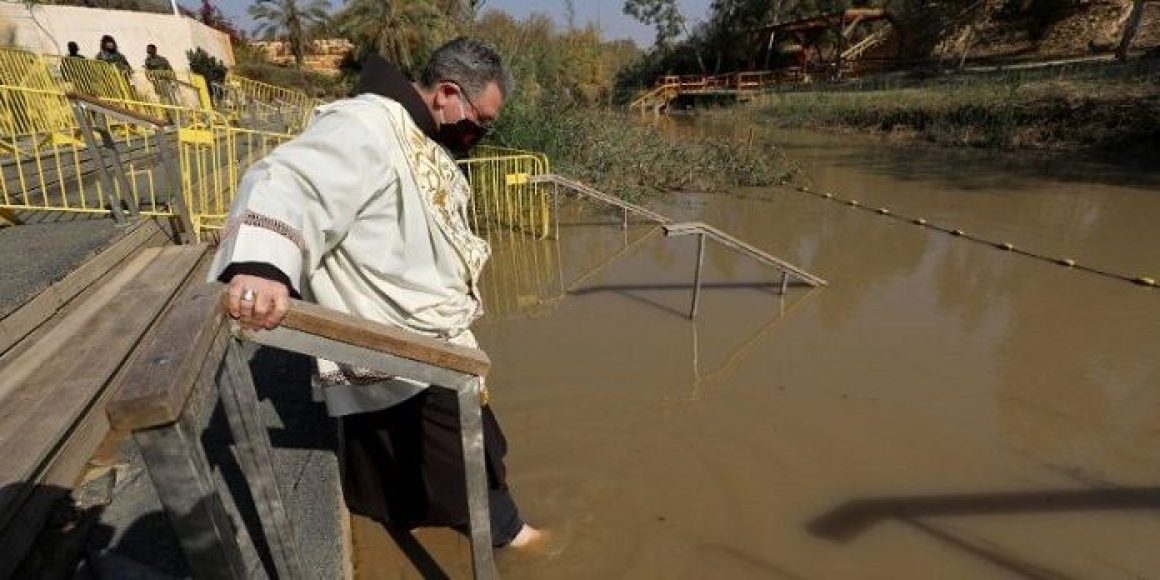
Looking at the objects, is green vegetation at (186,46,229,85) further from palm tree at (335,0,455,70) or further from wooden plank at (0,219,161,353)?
wooden plank at (0,219,161,353)

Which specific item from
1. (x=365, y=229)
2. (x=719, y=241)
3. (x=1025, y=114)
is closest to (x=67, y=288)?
(x=365, y=229)

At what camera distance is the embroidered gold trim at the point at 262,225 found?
4.11ft

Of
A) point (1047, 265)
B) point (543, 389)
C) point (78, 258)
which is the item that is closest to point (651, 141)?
point (1047, 265)

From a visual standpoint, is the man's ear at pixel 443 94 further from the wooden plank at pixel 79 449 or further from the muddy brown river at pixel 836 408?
the muddy brown river at pixel 836 408

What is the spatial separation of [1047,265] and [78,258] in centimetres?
889

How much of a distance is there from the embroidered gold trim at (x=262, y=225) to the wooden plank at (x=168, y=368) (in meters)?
0.22

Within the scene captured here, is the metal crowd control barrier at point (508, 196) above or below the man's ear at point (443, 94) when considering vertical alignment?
below

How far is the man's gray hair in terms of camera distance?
6.03ft

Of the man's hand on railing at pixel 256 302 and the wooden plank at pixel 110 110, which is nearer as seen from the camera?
the man's hand on railing at pixel 256 302

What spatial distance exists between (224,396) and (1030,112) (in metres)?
18.9

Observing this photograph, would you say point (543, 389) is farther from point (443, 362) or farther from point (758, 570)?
point (443, 362)

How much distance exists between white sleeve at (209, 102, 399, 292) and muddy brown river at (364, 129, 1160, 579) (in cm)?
196

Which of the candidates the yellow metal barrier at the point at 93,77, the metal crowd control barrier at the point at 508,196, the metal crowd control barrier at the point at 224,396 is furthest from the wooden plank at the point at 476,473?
the yellow metal barrier at the point at 93,77

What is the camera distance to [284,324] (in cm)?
118
